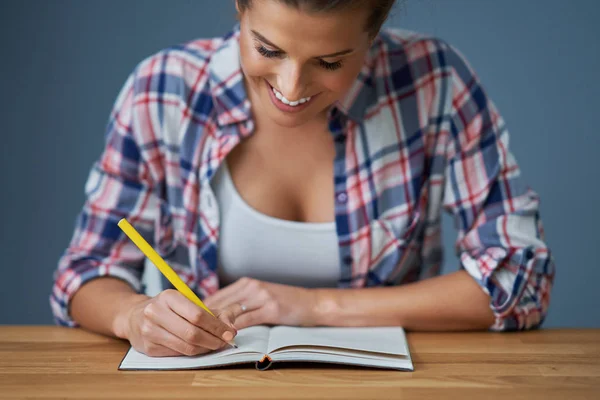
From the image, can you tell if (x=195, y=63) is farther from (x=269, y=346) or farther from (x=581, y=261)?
(x=581, y=261)

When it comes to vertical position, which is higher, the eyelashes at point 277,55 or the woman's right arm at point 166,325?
the eyelashes at point 277,55

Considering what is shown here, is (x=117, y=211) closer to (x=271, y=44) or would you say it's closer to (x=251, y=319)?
(x=251, y=319)

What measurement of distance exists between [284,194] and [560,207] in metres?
1.35

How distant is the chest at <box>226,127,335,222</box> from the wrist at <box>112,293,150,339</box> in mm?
295

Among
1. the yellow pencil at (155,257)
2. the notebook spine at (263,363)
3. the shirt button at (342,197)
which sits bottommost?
the notebook spine at (263,363)

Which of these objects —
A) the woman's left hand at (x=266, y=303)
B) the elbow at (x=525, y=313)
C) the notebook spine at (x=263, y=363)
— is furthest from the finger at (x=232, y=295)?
the elbow at (x=525, y=313)

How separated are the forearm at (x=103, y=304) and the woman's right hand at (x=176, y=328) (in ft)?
0.27

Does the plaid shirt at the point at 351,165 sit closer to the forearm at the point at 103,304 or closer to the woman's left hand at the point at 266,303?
the forearm at the point at 103,304

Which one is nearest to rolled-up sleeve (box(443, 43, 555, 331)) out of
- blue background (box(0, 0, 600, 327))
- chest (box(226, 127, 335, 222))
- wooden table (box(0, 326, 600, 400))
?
wooden table (box(0, 326, 600, 400))

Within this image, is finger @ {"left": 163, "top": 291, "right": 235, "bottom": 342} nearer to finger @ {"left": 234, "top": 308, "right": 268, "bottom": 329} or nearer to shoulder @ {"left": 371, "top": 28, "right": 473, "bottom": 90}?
finger @ {"left": 234, "top": 308, "right": 268, "bottom": 329}

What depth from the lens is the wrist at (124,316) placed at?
1248mm

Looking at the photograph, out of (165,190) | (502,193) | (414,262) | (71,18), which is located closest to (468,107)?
(502,193)

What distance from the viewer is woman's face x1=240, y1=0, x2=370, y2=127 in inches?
46.0

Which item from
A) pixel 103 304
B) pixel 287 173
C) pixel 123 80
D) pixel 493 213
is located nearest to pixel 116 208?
pixel 103 304
